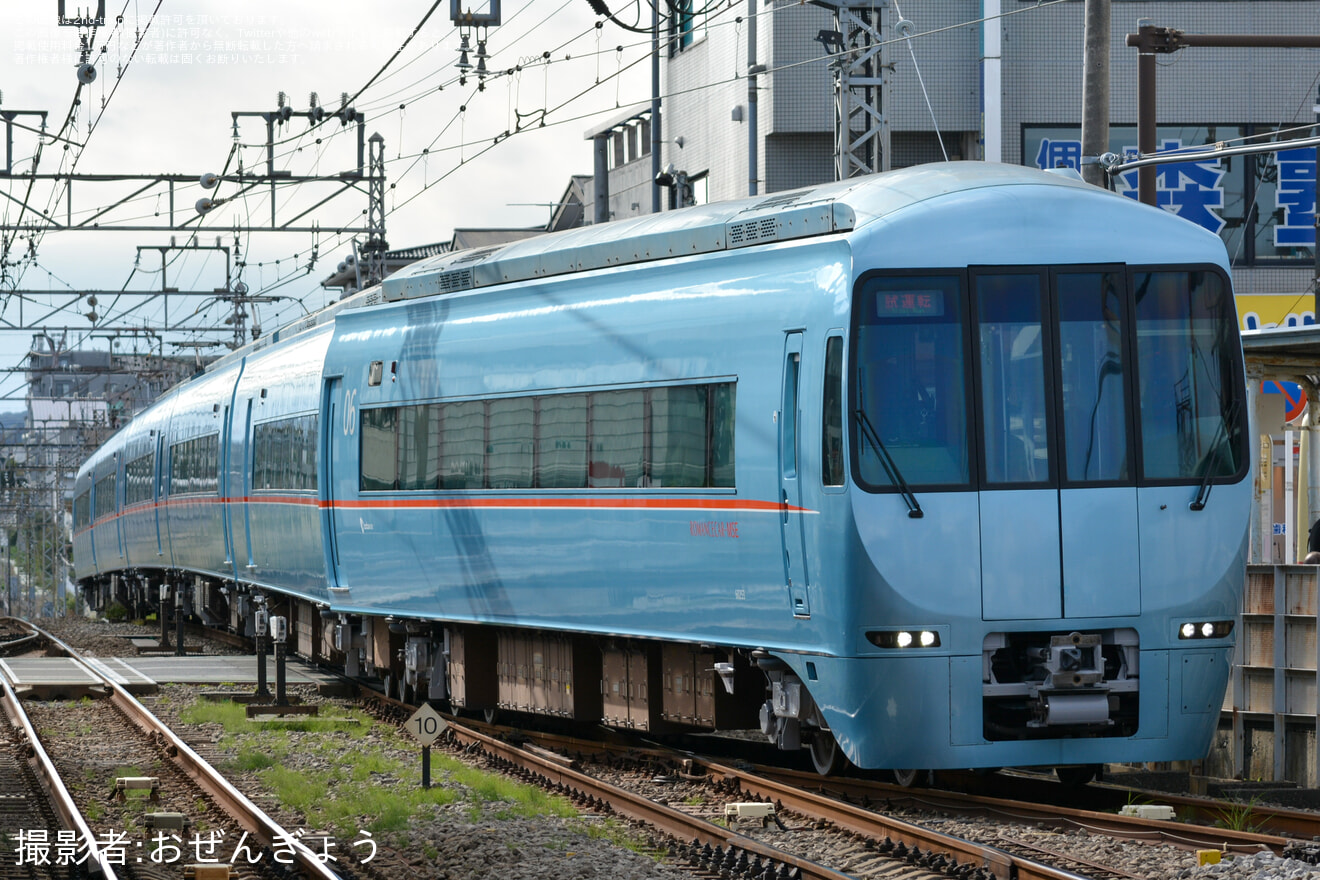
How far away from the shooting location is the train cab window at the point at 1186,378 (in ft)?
33.0

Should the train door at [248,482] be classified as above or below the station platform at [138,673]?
above

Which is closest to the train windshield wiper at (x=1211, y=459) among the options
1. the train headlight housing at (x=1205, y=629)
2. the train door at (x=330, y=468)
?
the train headlight housing at (x=1205, y=629)

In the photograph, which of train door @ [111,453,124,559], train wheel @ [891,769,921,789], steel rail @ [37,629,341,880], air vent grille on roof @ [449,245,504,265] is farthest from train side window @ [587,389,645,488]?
train door @ [111,453,124,559]

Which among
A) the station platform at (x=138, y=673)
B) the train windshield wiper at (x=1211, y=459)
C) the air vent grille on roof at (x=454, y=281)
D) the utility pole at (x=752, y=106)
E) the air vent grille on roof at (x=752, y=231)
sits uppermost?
the utility pole at (x=752, y=106)

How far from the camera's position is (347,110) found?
993 inches

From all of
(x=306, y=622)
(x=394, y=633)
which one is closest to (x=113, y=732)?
(x=394, y=633)

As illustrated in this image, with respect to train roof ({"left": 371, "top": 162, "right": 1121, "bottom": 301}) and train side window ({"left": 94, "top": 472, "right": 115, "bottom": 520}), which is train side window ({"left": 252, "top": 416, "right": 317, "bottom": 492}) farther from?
train side window ({"left": 94, "top": 472, "right": 115, "bottom": 520})

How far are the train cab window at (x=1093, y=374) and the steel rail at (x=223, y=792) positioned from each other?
429cm

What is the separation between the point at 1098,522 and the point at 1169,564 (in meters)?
0.45

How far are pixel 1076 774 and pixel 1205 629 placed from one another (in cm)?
134

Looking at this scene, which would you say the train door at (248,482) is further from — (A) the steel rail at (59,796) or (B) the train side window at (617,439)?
(B) the train side window at (617,439)

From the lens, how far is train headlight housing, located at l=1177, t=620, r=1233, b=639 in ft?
32.7

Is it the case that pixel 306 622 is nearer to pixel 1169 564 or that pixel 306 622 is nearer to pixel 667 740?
pixel 667 740

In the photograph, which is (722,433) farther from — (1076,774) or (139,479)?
(139,479)
